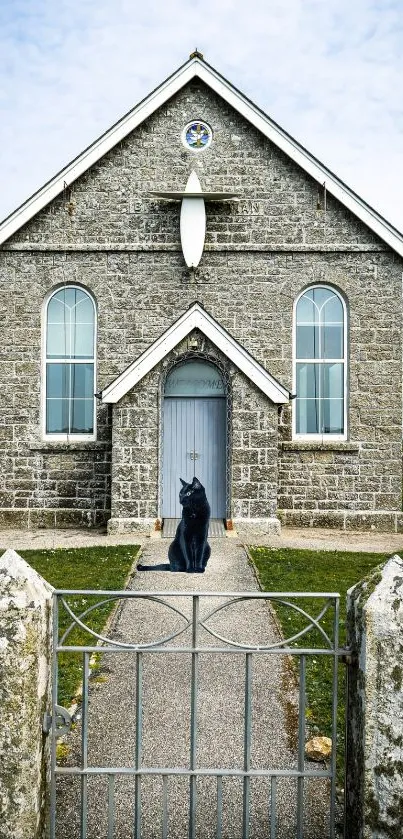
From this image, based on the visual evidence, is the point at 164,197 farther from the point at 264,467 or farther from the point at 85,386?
the point at 264,467

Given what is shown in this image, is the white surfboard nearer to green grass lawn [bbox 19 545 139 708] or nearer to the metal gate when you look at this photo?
green grass lawn [bbox 19 545 139 708]

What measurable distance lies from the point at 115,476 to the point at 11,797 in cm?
1037

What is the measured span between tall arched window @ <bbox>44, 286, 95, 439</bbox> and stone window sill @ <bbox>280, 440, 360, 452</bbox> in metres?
4.14

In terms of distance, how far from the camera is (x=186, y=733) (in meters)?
4.67

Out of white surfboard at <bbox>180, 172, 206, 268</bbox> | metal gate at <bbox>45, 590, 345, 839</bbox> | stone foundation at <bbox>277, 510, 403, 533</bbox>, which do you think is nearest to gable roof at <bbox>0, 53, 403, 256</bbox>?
white surfboard at <bbox>180, 172, 206, 268</bbox>

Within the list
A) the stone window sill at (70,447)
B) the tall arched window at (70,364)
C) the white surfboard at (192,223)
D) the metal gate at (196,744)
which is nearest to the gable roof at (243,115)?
the white surfboard at (192,223)

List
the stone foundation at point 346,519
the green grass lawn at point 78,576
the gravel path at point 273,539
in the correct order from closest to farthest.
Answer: the green grass lawn at point 78,576
the gravel path at point 273,539
the stone foundation at point 346,519

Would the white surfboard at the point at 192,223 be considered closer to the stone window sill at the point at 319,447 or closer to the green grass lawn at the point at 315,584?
the stone window sill at the point at 319,447

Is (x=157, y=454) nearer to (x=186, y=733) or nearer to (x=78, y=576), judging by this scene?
(x=78, y=576)

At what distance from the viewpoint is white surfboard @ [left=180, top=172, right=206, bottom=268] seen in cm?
1460

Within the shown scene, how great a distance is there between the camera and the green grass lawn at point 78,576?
19.4 feet

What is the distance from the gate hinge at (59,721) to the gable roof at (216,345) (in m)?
10.1

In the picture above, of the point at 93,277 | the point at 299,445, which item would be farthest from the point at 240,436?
the point at 93,277

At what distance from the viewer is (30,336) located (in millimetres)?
15023
